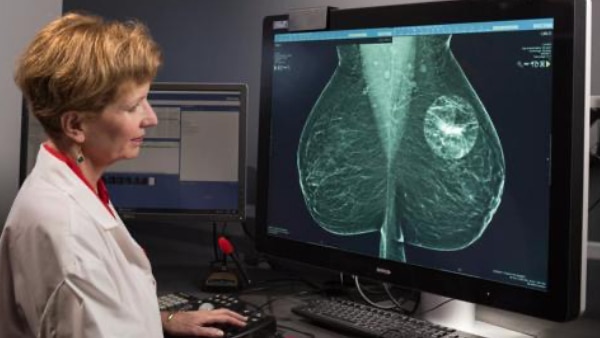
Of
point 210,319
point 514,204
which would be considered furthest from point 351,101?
point 210,319

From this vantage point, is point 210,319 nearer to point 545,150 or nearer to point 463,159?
point 463,159

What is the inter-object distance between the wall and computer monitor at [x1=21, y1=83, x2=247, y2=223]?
7cm

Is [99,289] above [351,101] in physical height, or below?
below

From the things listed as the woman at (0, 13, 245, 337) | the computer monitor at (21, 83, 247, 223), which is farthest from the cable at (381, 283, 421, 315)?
the woman at (0, 13, 245, 337)

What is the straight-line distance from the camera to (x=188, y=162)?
1853 millimetres

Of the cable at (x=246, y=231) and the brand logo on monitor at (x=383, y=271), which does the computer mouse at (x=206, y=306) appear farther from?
the cable at (x=246, y=231)

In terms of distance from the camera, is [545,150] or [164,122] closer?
[545,150]

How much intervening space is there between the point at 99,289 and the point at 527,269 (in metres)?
0.71

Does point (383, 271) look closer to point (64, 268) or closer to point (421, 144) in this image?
point (421, 144)

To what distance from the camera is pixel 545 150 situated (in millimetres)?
1168

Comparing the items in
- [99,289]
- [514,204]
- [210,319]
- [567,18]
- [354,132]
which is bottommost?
[210,319]

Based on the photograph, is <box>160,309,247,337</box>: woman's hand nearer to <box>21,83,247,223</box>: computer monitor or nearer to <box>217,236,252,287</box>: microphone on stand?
<box>217,236,252,287</box>: microphone on stand

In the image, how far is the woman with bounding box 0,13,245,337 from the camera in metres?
0.90

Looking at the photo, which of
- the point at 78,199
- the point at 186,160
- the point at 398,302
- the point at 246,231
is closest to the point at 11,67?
the point at 186,160
